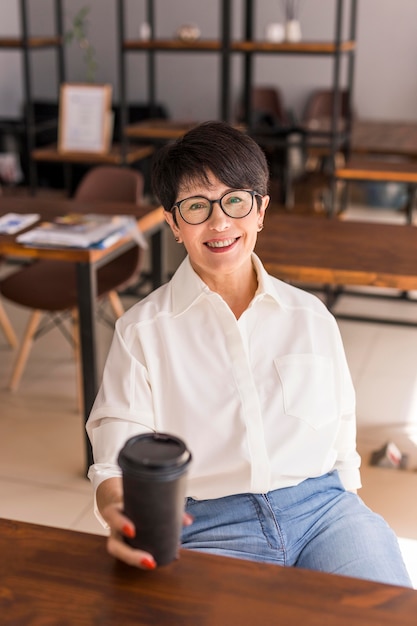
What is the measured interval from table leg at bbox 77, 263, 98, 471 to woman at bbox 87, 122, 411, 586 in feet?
4.42

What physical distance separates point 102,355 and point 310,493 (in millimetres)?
2566

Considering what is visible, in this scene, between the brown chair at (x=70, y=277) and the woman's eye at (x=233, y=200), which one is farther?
the brown chair at (x=70, y=277)

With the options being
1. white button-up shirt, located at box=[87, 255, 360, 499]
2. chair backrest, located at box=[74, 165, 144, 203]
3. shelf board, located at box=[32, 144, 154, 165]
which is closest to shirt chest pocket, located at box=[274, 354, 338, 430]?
white button-up shirt, located at box=[87, 255, 360, 499]

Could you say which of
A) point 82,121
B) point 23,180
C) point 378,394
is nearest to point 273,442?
point 378,394

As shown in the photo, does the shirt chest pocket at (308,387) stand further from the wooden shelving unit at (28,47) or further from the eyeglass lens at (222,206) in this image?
the wooden shelving unit at (28,47)

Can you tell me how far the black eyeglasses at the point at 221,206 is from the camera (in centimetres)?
146

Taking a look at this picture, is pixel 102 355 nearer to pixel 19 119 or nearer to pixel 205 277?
pixel 205 277

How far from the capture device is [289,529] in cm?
145

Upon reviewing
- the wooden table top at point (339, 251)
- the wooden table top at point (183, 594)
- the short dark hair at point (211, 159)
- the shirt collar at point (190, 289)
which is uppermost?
the short dark hair at point (211, 159)

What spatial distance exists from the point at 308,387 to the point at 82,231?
5.62 ft

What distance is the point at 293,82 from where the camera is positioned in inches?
305

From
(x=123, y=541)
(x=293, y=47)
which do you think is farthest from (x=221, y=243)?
(x=293, y=47)

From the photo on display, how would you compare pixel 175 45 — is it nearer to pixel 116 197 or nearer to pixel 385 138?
pixel 116 197

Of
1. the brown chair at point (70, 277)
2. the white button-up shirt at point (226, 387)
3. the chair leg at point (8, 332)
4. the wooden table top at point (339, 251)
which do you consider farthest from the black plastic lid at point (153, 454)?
the chair leg at point (8, 332)
